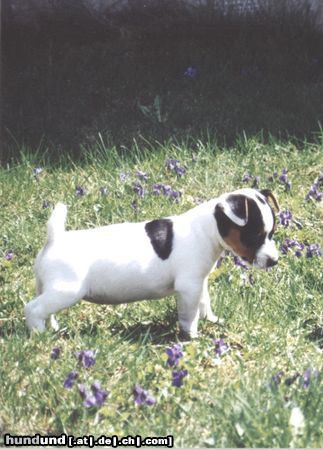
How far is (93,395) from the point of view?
12.5 ft

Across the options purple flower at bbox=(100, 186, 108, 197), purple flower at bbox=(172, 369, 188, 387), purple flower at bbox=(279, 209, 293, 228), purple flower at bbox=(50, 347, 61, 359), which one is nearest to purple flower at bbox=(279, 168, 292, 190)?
purple flower at bbox=(279, 209, 293, 228)

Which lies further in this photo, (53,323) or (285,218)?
(285,218)

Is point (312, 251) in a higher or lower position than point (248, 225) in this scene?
lower

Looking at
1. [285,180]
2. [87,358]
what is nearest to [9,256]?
[87,358]

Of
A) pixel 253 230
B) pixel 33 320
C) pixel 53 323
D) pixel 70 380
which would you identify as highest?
pixel 253 230

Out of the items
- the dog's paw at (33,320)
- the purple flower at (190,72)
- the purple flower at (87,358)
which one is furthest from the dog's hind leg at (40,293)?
the purple flower at (190,72)

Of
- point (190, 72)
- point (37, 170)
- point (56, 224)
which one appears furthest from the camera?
point (190, 72)

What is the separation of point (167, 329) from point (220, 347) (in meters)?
0.43

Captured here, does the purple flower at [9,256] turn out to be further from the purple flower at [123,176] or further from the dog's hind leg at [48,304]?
the purple flower at [123,176]

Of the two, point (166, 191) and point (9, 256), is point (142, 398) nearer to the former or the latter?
point (9, 256)

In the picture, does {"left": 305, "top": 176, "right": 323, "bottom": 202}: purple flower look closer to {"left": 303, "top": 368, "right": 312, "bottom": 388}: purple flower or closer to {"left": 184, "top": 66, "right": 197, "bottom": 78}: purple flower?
{"left": 184, "top": 66, "right": 197, "bottom": 78}: purple flower

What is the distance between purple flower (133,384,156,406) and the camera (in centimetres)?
384

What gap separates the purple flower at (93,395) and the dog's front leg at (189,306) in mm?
819

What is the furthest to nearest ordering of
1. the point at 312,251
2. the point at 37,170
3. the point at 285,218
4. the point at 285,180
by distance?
the point at 37,170, the point at 285,180, the point at 285,218, the point at 312,251
